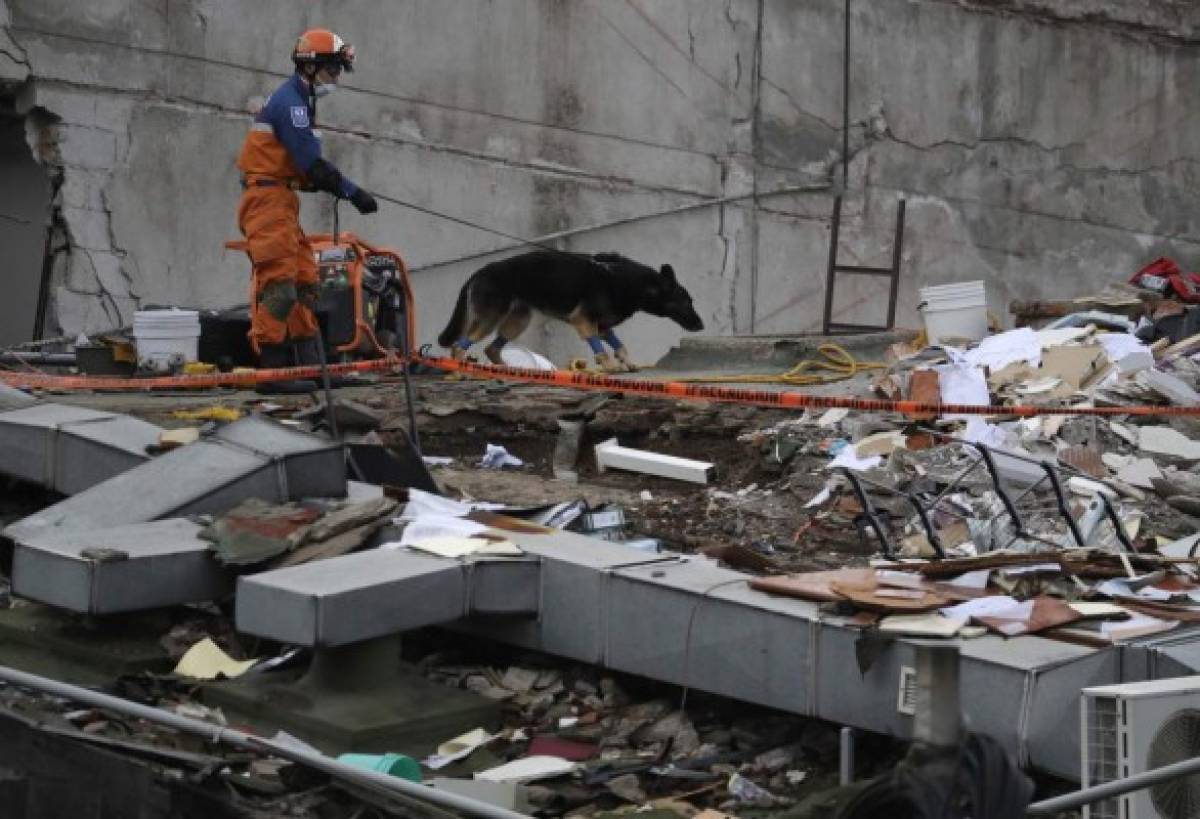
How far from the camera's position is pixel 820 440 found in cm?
1005

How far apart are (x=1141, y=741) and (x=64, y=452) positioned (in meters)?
4.36

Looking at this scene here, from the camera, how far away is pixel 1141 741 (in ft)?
14.5

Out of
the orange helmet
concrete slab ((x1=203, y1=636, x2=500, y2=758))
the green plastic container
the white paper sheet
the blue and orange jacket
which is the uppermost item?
the orange helmet

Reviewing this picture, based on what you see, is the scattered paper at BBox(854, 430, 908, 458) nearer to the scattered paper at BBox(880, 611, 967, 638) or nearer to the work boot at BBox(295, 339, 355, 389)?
the work boot at BBox(295, 339, 355, 389)

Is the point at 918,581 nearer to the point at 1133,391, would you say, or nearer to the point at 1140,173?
the point at 1133,391

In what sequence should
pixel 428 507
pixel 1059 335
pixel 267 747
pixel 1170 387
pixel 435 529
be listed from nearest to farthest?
1. pixel 267 747
2. pixel 435 529
3. pixel 428 507
4. pixel 1170 387
5. pixel 1059 335

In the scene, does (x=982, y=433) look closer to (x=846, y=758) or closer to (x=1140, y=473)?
(x=1140, y=473)

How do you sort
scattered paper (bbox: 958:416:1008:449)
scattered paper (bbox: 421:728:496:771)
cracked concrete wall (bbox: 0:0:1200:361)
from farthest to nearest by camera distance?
cracked concrete wall (bbox: 0:0:1200:361) < scattered paper (bbox: 958:416:1008:449) < scattered paper (bbox: 421:728:496:771)

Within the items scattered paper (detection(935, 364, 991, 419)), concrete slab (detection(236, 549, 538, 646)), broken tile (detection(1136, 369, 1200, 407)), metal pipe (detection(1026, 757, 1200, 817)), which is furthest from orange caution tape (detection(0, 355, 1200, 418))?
metal pipe (detection(1026, 757, 1200, 817))

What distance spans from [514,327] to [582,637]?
7781 millimetres

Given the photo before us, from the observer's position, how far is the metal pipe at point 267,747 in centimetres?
425

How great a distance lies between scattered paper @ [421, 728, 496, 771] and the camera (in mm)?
5320

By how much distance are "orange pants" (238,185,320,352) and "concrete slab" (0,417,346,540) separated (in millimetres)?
2831

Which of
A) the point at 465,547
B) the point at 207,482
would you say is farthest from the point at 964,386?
the point at 465,547
